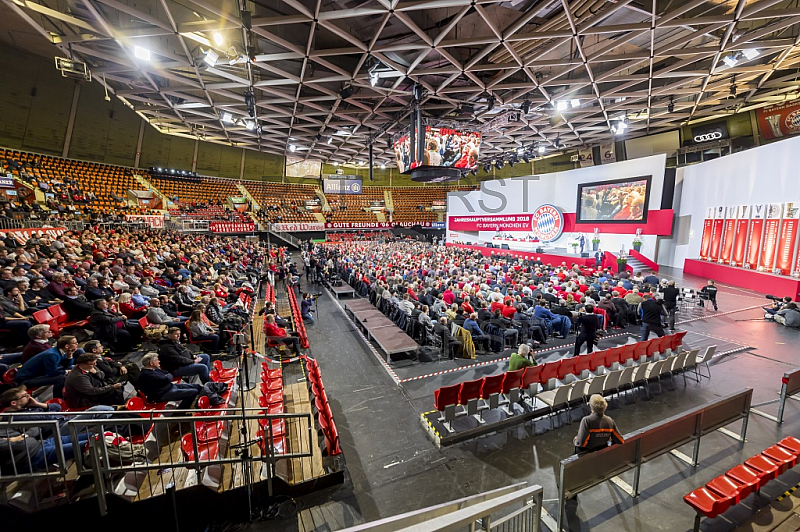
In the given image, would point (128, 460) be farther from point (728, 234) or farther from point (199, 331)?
point (728, 234)

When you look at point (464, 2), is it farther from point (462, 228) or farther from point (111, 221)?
point (462, 228)

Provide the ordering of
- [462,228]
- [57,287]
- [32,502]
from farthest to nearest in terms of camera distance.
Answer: [462,228]
[57,287]
[32,502]

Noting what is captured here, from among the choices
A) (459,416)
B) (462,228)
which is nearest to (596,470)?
(459,416)

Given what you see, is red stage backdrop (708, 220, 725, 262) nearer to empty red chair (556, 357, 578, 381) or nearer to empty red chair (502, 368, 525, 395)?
empty red chair (556, 357, 578, 381)

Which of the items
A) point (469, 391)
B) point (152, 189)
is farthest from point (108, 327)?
point (152, 189)

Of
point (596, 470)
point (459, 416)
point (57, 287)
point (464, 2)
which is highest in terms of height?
point (464, 2)

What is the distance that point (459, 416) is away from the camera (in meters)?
4.92

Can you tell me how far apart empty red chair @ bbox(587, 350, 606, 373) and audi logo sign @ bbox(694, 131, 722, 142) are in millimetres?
24367

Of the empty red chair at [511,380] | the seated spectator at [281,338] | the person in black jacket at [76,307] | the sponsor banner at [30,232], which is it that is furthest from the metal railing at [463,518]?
the sponsor banner at [30,232]

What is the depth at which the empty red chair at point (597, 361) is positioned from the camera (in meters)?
6.01

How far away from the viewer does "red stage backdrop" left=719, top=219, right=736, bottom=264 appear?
15499mm

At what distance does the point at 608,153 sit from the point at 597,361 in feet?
92.5

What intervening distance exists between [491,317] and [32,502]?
26.5ft

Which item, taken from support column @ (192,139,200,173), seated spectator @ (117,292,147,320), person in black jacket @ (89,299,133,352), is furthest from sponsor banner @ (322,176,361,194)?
person in black jacket @ (89,299,133,352)
